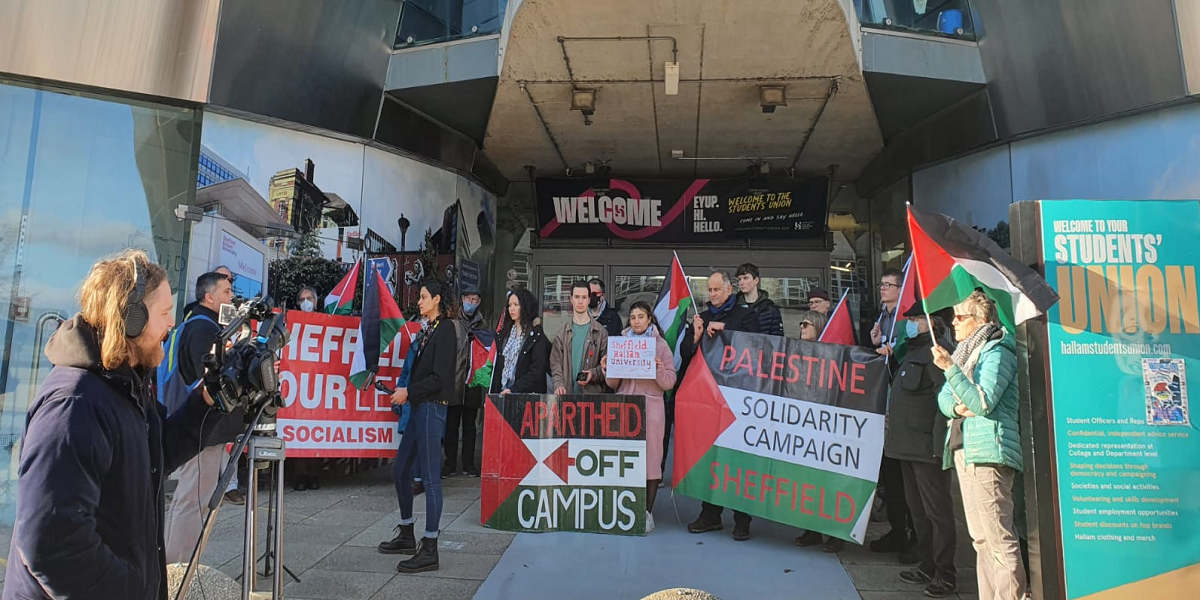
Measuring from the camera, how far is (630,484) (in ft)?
18.5

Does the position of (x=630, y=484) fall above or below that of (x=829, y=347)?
below

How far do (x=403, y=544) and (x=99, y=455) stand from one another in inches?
142

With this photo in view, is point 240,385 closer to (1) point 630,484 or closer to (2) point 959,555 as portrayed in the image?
(1) point 630,484

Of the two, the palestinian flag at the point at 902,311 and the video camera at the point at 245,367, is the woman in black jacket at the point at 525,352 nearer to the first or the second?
the palestinian flag at the point at 902,311

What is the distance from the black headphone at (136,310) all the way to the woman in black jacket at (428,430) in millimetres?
2891

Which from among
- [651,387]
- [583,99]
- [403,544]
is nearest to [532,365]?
[651,387]

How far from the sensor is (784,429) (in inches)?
218

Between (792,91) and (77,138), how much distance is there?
8.38m

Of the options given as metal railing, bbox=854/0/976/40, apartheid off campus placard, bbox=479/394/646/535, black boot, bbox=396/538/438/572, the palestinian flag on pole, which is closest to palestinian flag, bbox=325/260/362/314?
apartheid off campus placard, bbox=479/394/646/535

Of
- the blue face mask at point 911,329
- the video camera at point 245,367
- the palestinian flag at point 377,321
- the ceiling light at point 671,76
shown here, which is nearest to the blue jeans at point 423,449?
the palestinian flag at point 377,321

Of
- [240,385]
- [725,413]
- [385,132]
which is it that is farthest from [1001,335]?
[385,132]

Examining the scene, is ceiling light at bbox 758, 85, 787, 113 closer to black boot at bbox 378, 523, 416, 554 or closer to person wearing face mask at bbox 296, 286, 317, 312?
person wearing face mask at bbox 296, 286, 317, 312

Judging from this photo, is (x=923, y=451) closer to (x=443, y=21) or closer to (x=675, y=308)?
(x=675, y=308)

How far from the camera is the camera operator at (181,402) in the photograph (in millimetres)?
4309
